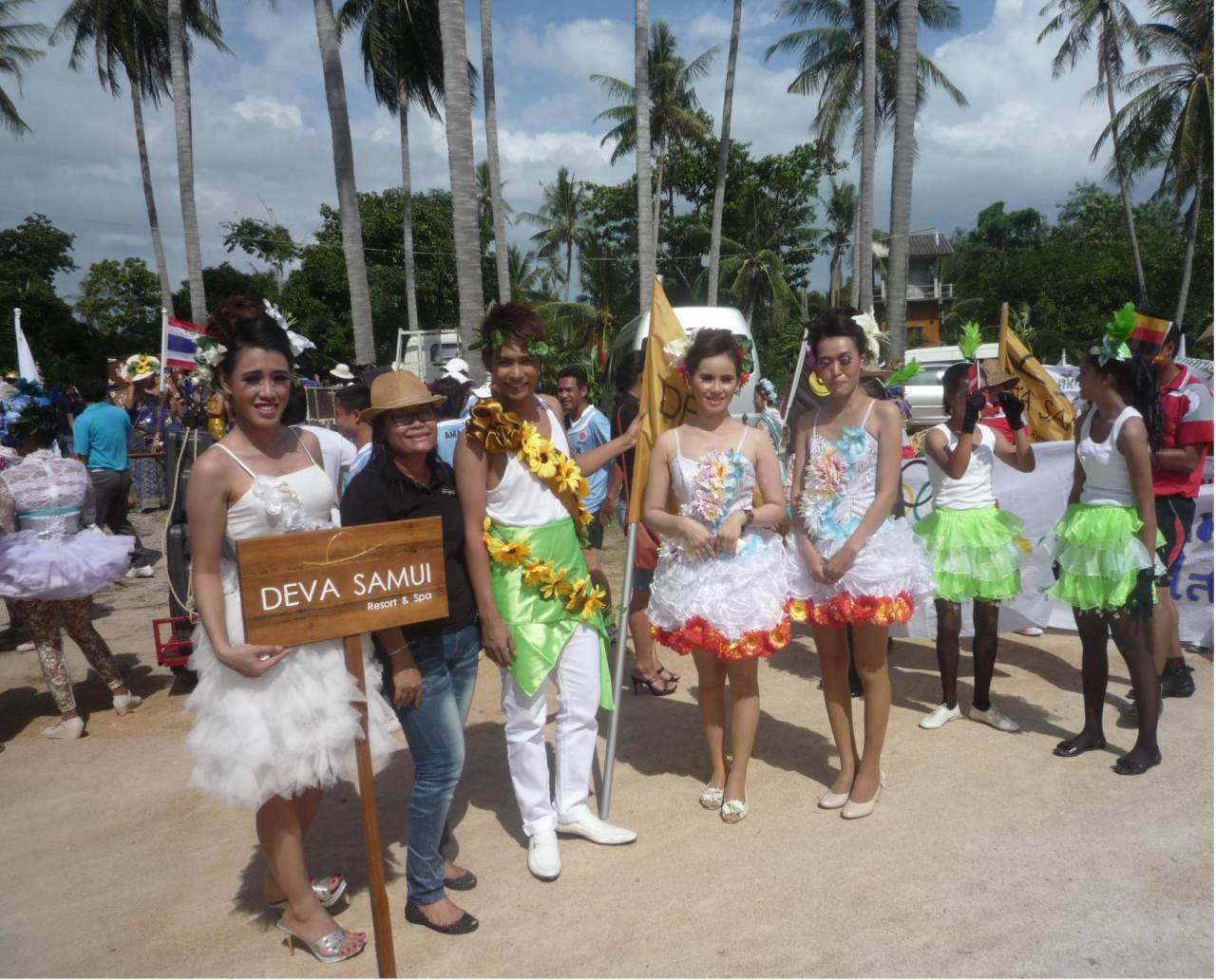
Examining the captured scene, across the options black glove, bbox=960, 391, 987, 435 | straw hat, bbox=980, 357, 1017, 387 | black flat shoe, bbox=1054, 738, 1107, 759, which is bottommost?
black flat shoe, bbox=1054, 738, 1107, 759

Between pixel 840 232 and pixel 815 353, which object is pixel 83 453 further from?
pixel 840 232

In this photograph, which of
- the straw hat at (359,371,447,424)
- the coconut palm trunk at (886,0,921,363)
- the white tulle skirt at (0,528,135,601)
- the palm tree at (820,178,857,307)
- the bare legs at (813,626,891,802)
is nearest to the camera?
the straw hat at (359,371,447,424)

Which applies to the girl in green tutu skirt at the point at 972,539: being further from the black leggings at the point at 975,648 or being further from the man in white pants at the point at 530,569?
the man in white pants at the point at 530,569

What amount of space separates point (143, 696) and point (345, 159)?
1001cm

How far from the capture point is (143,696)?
5773 millimetres

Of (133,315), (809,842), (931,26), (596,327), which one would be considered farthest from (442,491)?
(133,315)

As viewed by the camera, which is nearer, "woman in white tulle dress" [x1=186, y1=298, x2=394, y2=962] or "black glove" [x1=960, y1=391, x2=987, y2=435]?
"woman in white tulle dress" [x1=186, y1=298, x2=394, y2=962]

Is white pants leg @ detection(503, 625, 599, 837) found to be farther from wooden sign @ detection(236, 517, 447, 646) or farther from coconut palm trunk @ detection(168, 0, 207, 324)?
coconut palm trunk @ detection(168, 0, 207, 324)

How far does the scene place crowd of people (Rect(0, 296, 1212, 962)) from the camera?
8.81 ft

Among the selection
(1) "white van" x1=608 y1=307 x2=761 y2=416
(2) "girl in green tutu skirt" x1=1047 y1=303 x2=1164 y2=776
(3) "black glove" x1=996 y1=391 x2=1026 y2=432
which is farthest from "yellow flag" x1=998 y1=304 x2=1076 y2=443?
(1) "white van" x1=608 y1=307 x2=761 y2=416

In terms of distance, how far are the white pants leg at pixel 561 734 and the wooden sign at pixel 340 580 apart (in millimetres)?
916

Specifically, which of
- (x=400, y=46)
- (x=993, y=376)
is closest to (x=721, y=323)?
(x=993, y=376)

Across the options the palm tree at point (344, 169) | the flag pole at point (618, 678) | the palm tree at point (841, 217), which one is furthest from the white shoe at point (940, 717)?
the palm tree at point (841, 217)

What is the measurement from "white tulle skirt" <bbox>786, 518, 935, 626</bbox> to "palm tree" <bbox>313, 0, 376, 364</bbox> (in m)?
10.8
